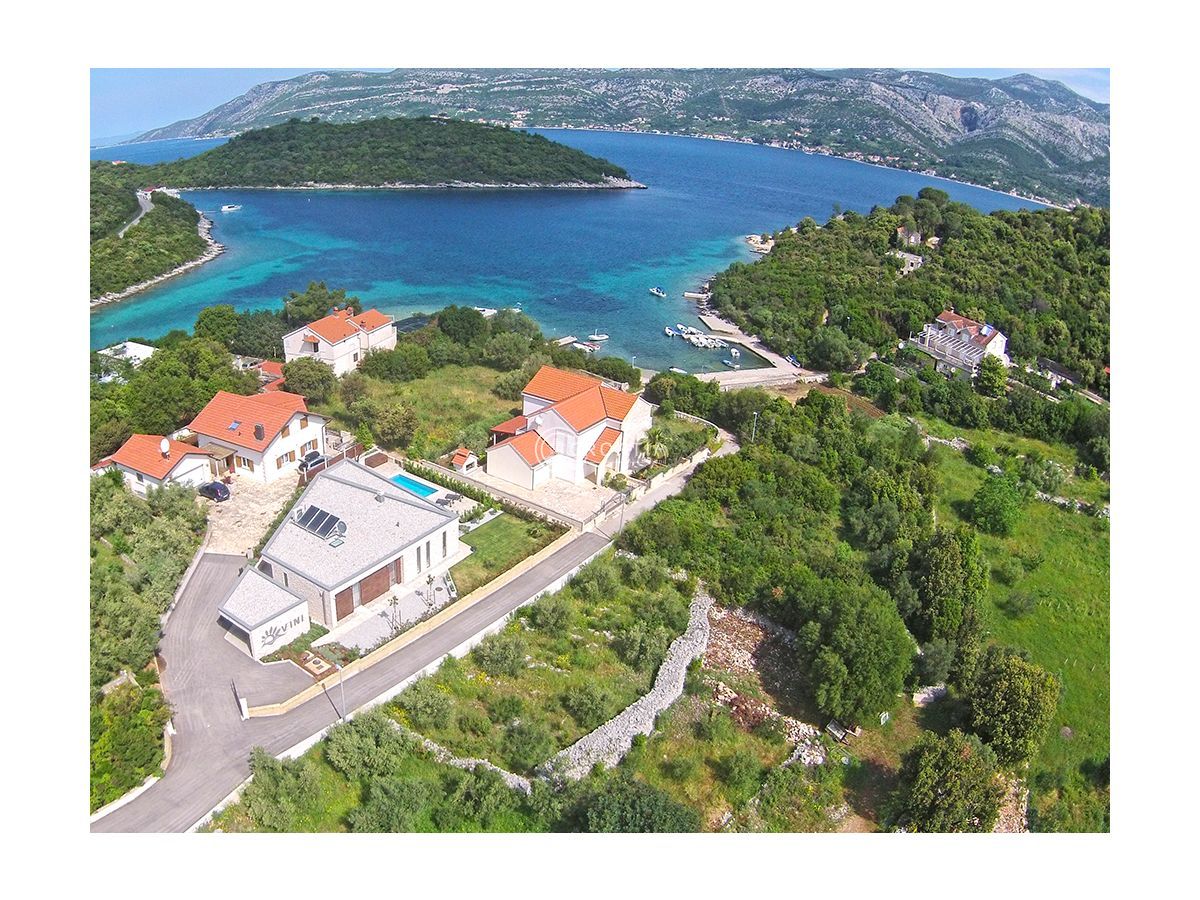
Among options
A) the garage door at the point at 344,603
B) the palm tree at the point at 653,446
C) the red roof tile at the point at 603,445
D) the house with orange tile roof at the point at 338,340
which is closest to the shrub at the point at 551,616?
the garage door at the point at 344,603

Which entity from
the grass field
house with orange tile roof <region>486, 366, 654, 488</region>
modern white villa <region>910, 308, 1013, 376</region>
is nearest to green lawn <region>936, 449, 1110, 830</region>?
house with orange tile roof <region>486, 366, 654, 488</region>

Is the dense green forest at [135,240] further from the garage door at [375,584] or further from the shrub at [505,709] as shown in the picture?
the shrub at [505,709]

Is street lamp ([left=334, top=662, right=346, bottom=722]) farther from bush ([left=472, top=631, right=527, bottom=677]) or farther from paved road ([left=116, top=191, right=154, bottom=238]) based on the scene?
paved road ([left=116, top=191, right=154, bottom=238])

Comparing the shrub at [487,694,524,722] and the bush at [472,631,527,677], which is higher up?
the bush at [472,631,527,677]

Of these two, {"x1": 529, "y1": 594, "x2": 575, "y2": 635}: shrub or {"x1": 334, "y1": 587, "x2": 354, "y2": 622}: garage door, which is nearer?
{"x1": 334, "y1": 587, "x2": 354, "y2": 622}: garage door

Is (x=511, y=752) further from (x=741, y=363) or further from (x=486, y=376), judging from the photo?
(x=741, y=363)

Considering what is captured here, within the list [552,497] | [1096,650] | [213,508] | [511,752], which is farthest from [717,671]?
[213,508]
